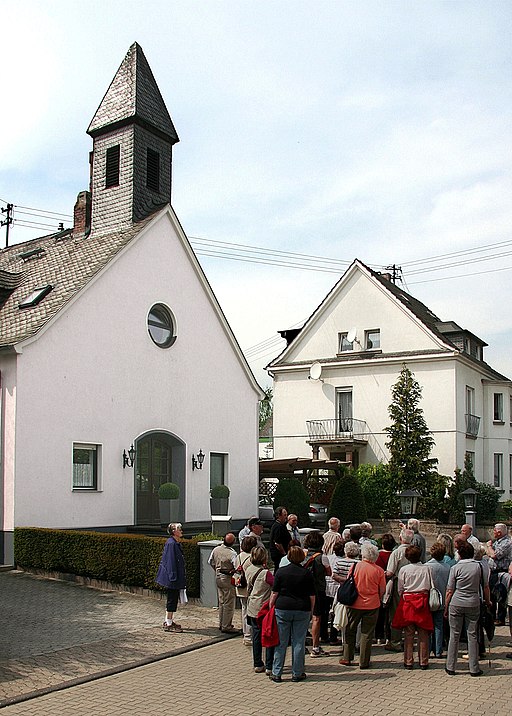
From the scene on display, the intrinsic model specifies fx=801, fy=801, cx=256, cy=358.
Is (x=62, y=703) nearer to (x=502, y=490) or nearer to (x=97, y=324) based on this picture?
(x=97, y=324)

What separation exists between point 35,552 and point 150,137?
488 inches

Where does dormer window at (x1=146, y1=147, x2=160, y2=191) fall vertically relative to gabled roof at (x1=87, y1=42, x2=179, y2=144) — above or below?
below

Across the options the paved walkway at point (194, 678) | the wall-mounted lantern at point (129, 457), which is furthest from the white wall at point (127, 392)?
the paved walkway at point (194, 678)

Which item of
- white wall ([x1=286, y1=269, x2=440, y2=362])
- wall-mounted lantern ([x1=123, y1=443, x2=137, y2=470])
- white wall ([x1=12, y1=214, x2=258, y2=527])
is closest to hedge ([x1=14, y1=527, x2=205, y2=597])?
white wall ([x1=12, y1=214, x2=258, y2=527])

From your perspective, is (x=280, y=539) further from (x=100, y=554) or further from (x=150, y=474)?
(x=150, y=474)

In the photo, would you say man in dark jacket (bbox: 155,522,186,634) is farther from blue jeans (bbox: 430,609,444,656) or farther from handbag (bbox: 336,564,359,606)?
blue jeans (bbox: 430,609,444,656)

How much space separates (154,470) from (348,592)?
1280 centimetres

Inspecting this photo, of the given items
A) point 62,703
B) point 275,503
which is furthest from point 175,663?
point 275,503

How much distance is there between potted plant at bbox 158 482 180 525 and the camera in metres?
20.8

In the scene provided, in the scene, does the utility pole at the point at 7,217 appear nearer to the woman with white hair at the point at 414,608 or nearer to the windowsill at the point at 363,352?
the windowsill at the point at 363,352

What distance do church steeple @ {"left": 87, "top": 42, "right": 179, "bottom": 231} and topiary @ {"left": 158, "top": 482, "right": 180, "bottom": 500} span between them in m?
7.31

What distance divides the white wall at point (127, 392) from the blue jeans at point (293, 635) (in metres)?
10.1

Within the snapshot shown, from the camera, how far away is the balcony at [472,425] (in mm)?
37562

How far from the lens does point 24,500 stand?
17812 mm
